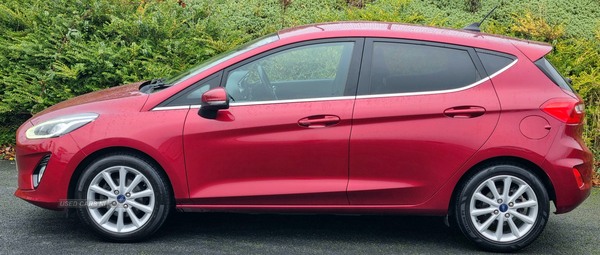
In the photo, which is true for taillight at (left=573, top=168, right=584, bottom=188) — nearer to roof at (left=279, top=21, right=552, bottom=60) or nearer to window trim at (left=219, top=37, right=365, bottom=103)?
roof at (left=279, top=21, right=552, bottom=60)

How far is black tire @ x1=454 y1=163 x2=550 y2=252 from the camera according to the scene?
395cm

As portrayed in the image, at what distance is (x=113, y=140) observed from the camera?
3891 millimetres

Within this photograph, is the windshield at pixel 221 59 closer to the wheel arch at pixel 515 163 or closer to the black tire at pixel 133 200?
the black tire at pixel 133 200

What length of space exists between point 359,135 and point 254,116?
2.47 ft

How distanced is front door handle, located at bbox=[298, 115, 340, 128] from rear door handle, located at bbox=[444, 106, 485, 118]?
79cm

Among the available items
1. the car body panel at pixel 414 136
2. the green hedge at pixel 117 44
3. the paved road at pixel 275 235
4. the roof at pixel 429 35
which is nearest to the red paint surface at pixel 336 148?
the car body panel at pixel 414 136

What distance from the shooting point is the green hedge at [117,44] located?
278 inches

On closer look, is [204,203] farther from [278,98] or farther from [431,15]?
[431,15]

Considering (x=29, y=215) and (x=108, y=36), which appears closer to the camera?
(x=29, y=215)

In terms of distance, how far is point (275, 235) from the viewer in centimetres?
436

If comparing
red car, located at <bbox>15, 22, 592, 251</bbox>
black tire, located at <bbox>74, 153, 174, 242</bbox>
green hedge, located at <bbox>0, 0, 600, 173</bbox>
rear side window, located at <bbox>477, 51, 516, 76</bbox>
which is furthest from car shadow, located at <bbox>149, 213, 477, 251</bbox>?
green hedge, located at <bbox>0, 0, 600, 173</bbox>

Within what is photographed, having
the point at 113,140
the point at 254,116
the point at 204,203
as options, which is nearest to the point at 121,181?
the point at 113,140

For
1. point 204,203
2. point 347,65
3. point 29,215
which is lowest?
point 29,215

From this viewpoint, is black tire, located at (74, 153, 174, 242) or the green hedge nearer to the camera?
black tire, located at (74, 153, 174, 242)
